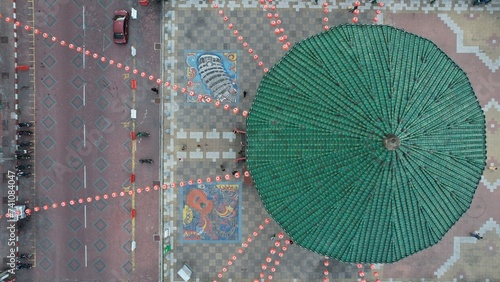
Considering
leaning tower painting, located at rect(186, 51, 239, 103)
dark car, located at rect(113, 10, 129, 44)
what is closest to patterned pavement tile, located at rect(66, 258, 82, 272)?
leaning tower painting, located at rect(186, 51, 239, 103)

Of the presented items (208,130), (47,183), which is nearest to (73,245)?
(47,183)

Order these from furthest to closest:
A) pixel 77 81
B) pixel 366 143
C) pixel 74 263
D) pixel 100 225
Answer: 1. pixel 74 263
2. pixel 100 225
3. pixel 77 81
4. pixel 366 143

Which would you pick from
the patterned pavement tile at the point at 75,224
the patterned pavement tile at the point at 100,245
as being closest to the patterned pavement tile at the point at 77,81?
the patterned pavement tile at the point at 75,224

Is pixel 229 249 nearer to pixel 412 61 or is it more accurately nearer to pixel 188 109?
pixel 188 109

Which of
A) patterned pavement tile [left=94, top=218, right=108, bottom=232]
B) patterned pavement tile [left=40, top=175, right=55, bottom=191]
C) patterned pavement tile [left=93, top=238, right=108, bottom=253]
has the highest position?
patterned pavement tile [left=40, top=175, right=55, bottom=191]

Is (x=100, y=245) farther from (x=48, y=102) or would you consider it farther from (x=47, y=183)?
(x=48, y=102)

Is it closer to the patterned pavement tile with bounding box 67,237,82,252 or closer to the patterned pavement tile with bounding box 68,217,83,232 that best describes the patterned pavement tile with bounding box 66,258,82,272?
the patterned pavement tile with bounding box 67,237,82,252

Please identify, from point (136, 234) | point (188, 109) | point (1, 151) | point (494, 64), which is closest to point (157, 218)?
point (136, 234)
